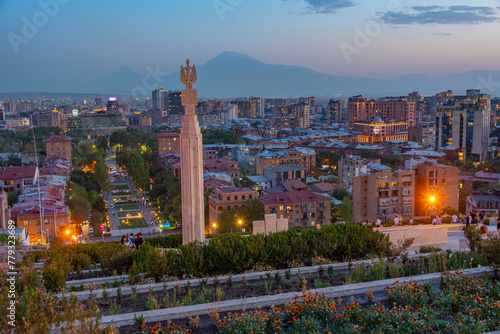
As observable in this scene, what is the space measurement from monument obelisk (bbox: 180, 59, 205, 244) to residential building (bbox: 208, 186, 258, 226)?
12217mm

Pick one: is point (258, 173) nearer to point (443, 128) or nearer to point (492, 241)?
point (443, 128)

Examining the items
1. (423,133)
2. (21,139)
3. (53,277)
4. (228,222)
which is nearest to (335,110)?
(423,133)

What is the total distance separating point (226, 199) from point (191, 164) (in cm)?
1263

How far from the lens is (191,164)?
7883 mm

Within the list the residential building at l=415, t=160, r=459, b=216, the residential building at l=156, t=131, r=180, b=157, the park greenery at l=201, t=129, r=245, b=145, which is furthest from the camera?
the park greenery at l=201, t=129, r=245, b=145

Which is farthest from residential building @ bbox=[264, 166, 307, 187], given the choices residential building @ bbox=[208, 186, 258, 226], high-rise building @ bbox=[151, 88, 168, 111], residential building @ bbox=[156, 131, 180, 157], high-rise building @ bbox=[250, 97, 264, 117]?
high-rise building @ bbox=[151, 88, 168, 111]

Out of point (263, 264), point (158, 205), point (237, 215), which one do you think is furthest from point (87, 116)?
point (263, 264)

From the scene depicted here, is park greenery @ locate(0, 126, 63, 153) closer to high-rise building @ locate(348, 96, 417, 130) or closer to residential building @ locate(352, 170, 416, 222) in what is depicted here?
residential building @ locate(352, 170, 416, 222)

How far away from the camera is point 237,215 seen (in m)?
19.4

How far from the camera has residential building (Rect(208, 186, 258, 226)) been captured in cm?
2034

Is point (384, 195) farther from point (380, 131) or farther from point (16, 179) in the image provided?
point (380, 131)

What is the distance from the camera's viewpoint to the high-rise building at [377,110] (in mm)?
70300

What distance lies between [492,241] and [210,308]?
10.5 ft

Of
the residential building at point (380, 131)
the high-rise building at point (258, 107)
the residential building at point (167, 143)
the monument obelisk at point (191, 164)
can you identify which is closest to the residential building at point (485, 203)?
the monument obelisk at point (191, 164)
